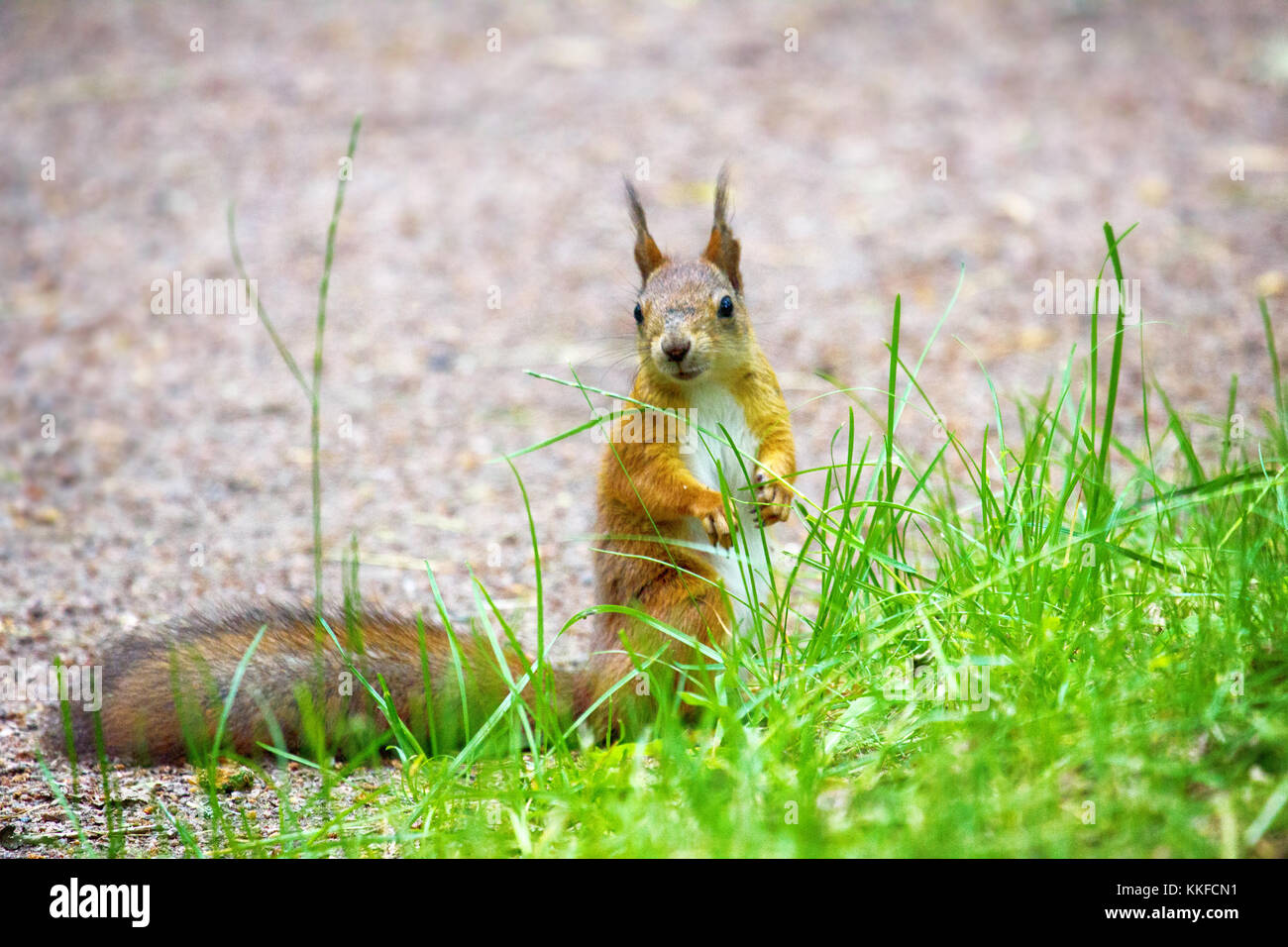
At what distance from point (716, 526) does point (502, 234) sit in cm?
384

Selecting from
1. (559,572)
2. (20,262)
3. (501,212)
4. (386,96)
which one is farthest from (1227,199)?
(20,262)

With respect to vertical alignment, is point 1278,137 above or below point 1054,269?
above

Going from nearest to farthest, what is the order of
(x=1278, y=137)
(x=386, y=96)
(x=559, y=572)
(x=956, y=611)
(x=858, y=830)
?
(x=858, y=830) < (x=956, y=611) < (x=559, y=572) < (x=1278, y=137) < (x=386, y=96)

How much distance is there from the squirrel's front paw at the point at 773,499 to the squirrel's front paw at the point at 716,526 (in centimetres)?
8

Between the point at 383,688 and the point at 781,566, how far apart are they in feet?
4.18

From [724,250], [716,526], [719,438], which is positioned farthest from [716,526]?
[724,250]

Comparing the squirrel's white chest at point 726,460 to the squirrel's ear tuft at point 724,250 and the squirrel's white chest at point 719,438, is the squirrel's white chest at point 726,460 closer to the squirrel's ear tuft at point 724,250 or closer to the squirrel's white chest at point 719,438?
the squirrel's white chest at point 719,438

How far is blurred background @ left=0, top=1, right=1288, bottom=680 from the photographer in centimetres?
445

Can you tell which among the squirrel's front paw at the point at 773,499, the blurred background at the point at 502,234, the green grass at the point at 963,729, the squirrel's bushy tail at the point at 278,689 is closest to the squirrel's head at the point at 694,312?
the squirrel's front paw at the point at 773,499

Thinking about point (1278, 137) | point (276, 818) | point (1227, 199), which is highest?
point (1278, 137)

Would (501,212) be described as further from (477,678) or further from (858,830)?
(858,830)

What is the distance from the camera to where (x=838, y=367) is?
5055 millimetres

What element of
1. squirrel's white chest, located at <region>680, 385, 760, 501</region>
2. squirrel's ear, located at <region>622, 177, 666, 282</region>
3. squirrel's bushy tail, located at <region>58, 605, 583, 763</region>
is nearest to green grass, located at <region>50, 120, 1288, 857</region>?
squirrel's bushy tail, located at <region>58, 605, 583, 763</region>

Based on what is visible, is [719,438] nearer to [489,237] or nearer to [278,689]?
[278,689]
